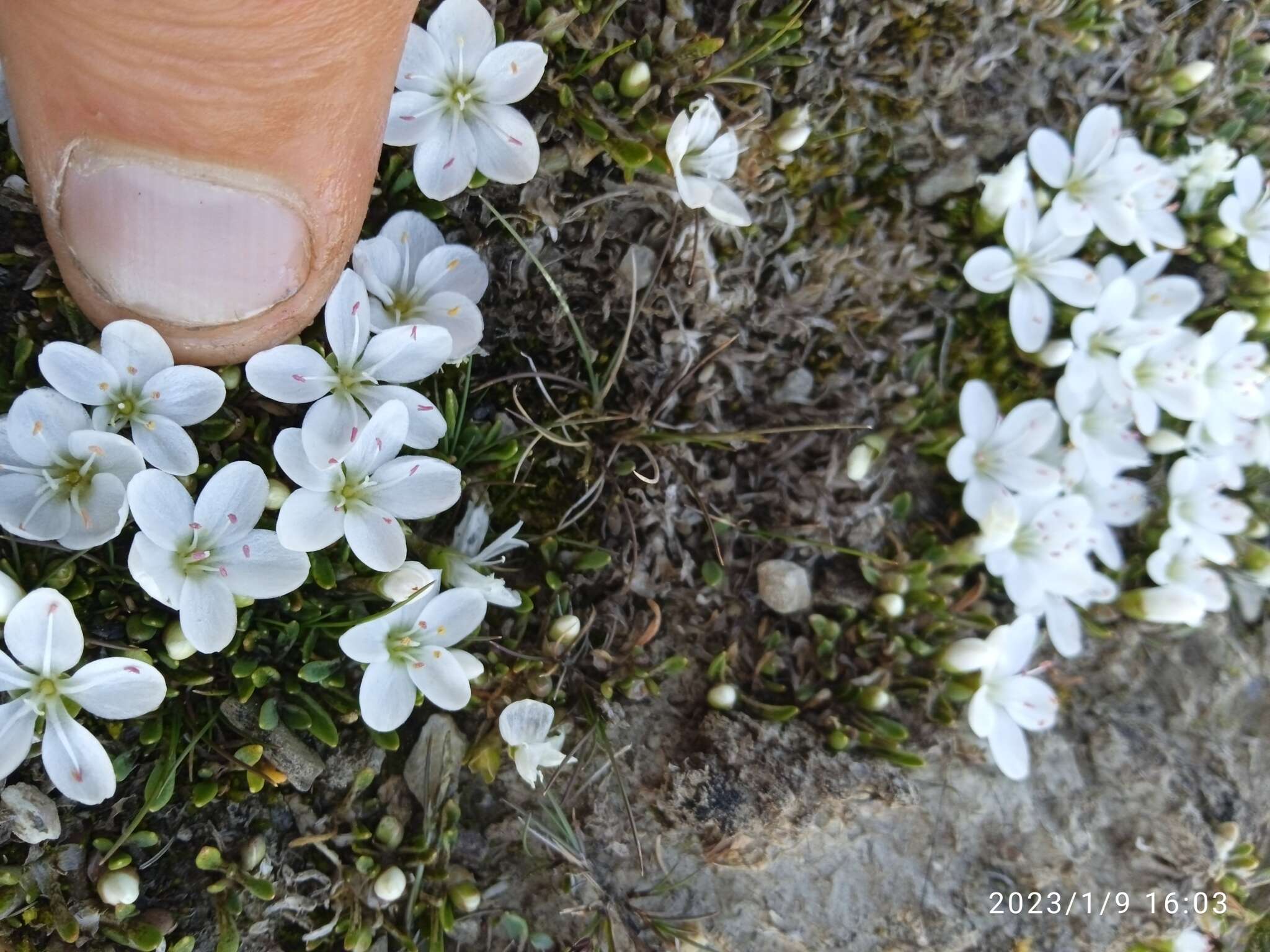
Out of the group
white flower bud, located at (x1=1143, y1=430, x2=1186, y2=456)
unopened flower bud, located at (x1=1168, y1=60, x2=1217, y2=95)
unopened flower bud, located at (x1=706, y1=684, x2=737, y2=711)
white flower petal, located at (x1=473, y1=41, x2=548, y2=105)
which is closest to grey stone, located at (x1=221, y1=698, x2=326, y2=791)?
unopened flower bud, located at (x1=706, y1=684, x2=737, y2=711)

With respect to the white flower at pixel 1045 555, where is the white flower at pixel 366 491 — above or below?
above

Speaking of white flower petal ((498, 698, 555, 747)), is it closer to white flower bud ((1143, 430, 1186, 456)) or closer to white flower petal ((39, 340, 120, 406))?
white flower petal ((39, 340, 120, 406))

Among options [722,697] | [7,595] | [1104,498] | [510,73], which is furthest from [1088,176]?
[7,595]

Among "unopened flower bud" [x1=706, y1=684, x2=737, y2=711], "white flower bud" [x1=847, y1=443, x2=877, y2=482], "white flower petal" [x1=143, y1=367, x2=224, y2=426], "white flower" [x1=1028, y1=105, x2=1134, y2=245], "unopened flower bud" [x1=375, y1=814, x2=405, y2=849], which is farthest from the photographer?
"white flower" [x1=1028, y1=105, x2=1134, y2=245]

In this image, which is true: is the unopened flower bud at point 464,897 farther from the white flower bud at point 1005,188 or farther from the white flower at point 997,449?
the white flower bud at point 1005,188

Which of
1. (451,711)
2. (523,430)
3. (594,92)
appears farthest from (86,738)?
(594,92)

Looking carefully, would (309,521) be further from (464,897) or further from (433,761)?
(464,897)

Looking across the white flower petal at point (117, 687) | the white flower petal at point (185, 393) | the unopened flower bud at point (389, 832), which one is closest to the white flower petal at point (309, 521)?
the white flower petal at point (185, 393)
